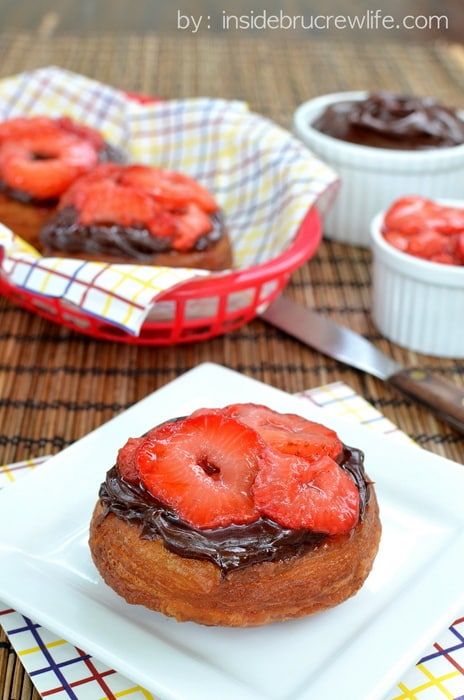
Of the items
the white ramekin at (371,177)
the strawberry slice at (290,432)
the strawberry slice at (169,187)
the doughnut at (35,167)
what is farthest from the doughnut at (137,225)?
the strawberry slice at (290,432)

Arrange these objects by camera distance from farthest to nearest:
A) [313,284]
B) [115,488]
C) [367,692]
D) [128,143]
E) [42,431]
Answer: [128,143], [313,284], [42,431], [115,488], [367,692]

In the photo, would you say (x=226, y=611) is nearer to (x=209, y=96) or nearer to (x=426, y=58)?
(x=209, y=96)

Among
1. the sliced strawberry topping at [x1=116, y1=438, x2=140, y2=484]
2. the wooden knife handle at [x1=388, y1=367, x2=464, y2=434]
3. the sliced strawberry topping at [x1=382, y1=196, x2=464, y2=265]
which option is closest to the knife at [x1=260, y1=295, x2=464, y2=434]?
the wooden knife handle at [x1=388, y1=367, x2=464, y2=434]

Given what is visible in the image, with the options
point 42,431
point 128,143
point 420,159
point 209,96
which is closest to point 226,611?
point 42,431

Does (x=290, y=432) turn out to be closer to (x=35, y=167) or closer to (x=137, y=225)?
(x=137, y=225)

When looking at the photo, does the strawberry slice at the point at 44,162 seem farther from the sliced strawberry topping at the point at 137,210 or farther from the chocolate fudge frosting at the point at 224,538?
the chocolate fudge frosting at the point at 224,538

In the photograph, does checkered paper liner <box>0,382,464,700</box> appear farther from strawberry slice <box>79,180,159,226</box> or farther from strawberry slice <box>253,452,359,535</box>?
strawberry slice <box>79,180,159,226</box>
